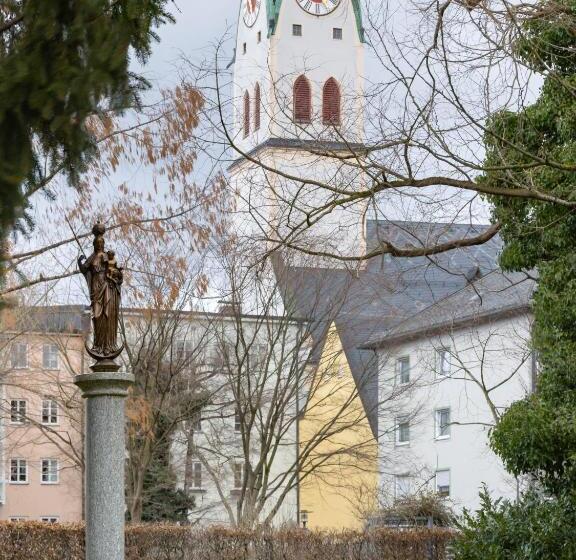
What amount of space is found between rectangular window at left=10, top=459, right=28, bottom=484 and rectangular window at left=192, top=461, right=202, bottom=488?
14.2 m

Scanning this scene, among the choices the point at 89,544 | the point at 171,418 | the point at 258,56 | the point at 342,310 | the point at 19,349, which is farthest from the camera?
the point at 258,56

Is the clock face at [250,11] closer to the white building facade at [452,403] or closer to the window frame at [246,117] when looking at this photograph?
the window frame at [246,117]

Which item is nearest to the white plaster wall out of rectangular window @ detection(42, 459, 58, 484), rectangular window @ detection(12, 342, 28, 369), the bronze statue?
rectangular window @ detection(12, 342, 28, 369)

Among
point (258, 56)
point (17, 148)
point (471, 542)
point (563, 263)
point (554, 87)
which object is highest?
point (258, 56)

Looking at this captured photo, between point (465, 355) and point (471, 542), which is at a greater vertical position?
point (465, 355)

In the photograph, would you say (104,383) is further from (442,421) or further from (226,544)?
(442,421)

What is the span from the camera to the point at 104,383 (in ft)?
45.8

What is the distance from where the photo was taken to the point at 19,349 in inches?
1521

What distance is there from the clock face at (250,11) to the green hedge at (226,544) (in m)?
62.1

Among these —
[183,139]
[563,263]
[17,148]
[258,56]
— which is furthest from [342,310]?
[258,56]

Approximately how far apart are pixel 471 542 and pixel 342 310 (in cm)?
1989

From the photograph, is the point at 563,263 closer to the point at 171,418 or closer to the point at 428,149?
the point at 428,149

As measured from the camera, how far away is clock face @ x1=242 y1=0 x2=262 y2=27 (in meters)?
82.6

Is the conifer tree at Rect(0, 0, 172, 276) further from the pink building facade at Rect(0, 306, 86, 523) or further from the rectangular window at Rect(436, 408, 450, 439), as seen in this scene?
the rectangular window at Rect(436, 408, 450, 439)
